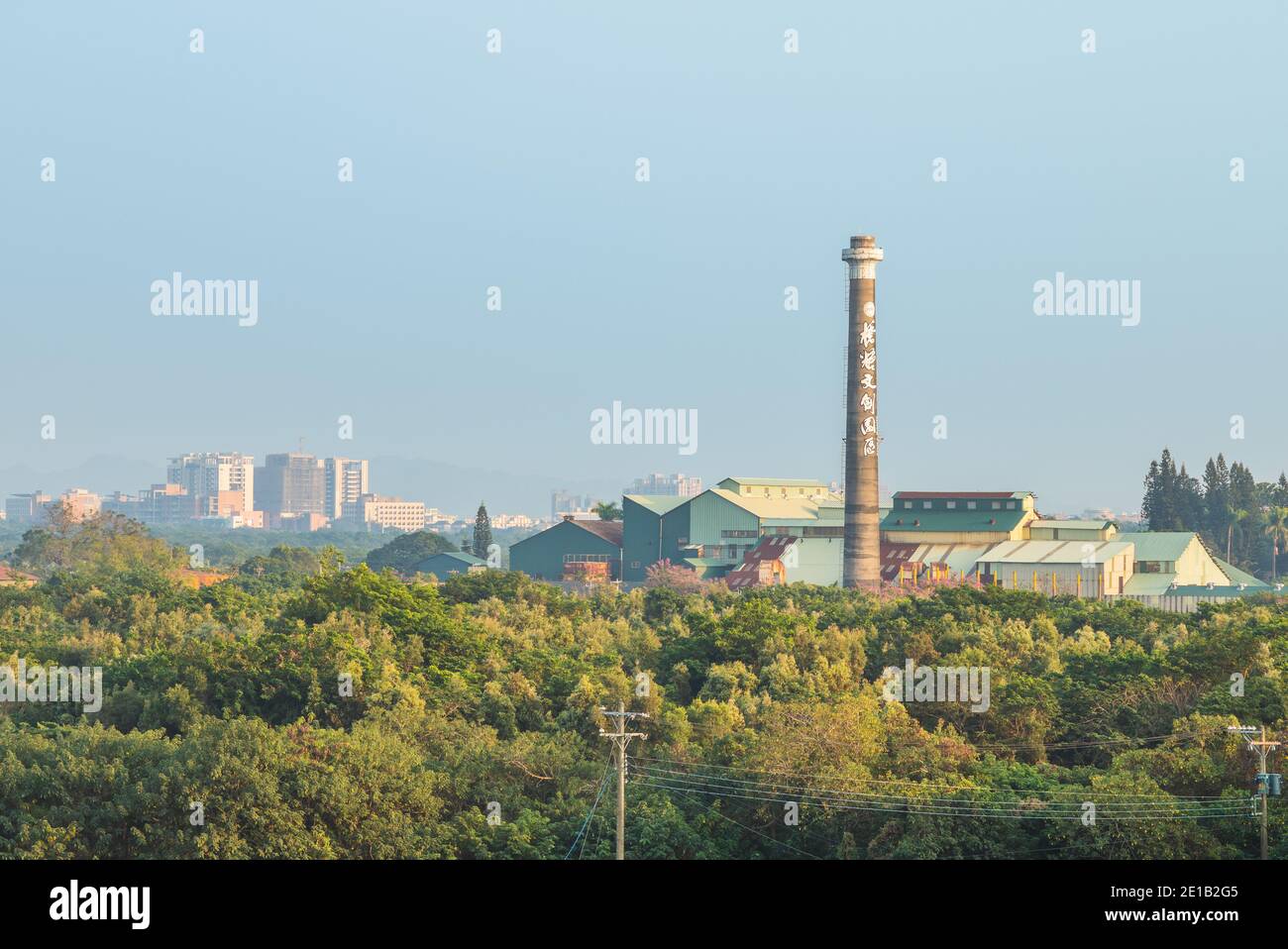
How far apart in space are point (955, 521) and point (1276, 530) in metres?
36.6

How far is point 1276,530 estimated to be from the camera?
4414 inches

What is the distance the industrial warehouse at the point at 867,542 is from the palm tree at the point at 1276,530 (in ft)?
82.3

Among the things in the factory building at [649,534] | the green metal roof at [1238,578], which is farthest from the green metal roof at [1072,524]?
the factory building at [649,534]

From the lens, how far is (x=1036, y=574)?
256 ft

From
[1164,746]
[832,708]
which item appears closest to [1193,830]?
[1164,746]

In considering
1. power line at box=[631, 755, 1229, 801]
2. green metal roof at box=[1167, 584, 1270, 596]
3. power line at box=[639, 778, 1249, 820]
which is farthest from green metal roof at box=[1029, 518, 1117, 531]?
power line at box=[639, 778, 1249, 820]

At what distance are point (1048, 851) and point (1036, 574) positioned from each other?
47803 mm

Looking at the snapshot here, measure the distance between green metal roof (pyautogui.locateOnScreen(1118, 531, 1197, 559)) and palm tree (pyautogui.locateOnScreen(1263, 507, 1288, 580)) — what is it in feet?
106

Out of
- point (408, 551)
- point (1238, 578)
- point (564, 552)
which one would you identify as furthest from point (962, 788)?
point (408, 551)

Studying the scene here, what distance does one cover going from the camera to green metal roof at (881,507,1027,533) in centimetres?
8438

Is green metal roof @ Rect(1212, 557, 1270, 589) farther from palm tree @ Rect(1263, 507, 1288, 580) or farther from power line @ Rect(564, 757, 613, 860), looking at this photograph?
power line @ Rect(564, 757, 613, 860)

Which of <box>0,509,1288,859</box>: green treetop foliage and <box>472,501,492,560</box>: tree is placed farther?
<box>472,501,492,560</box>: tree

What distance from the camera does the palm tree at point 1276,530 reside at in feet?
367

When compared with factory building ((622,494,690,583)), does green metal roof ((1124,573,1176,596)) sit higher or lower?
lower
